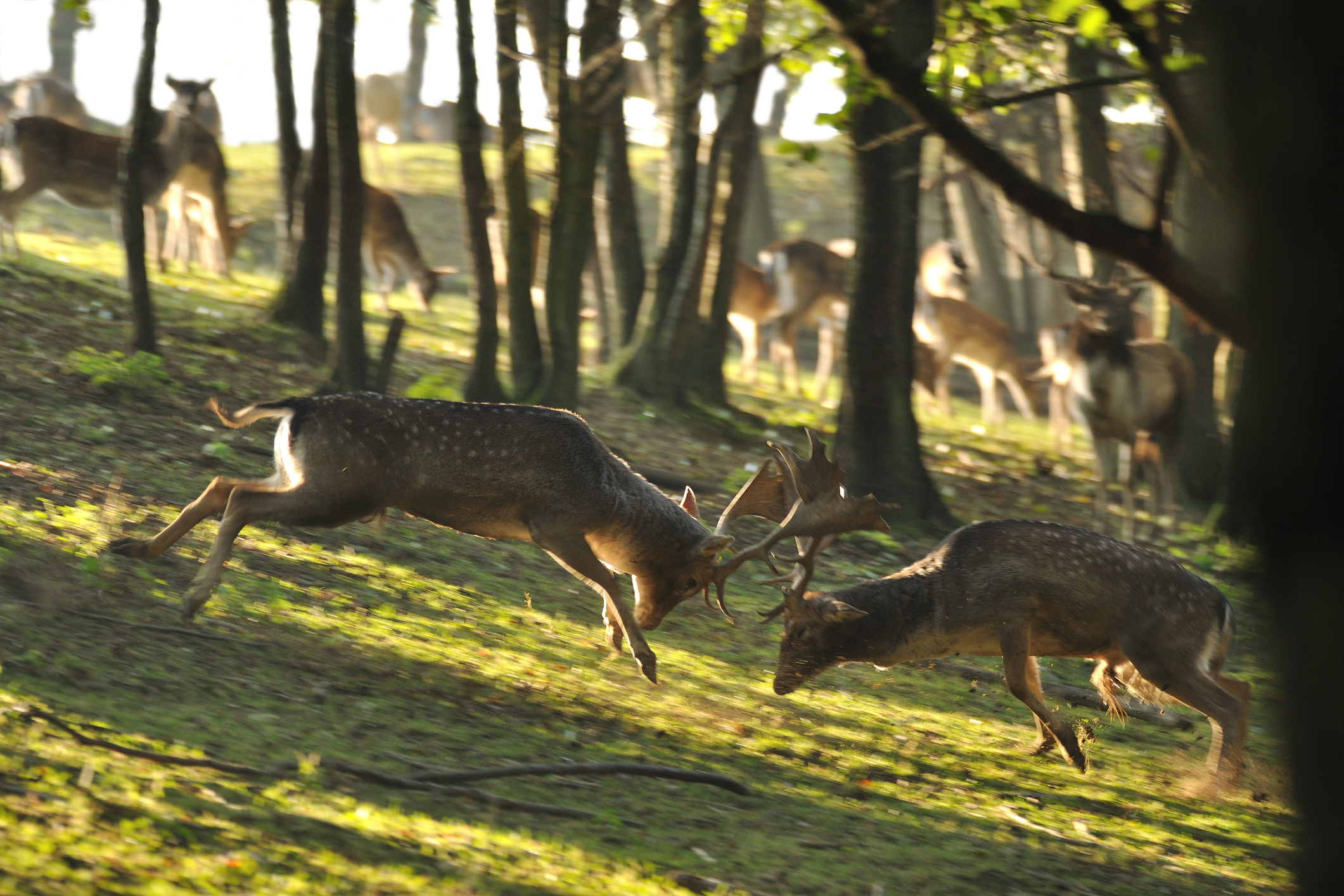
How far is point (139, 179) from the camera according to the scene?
32.6 ft

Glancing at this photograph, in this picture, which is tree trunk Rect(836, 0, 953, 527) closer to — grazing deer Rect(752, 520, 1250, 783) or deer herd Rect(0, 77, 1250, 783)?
deer herd Rect(0, 77, 1250, 783)

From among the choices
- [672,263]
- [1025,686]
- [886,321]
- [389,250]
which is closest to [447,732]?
[1025,686]

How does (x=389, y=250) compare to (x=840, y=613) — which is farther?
(x=389, y=250)

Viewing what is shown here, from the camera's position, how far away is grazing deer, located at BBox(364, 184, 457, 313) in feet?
61.1

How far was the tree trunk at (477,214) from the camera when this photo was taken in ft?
34.6

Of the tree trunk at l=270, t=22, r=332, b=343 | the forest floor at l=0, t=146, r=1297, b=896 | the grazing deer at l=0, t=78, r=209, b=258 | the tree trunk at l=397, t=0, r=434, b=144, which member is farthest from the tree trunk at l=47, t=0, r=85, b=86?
the forest floor at l=0, t=146, r=1297, b=896

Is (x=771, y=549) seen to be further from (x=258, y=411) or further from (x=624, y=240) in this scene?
(x=624, y=240)

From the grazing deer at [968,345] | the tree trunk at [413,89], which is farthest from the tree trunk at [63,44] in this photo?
the grazing deer at [968,345]

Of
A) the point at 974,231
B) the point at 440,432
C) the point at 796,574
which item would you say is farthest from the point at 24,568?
the point at 974,231

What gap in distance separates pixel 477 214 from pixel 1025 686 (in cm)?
635

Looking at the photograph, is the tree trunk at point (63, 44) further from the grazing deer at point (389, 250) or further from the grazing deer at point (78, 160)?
the grazing deer at point (78, 160)

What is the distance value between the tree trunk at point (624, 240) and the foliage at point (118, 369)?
5981 millimetres

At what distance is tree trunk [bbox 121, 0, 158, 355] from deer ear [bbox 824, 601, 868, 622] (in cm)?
638

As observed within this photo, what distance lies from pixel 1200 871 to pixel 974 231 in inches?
879
